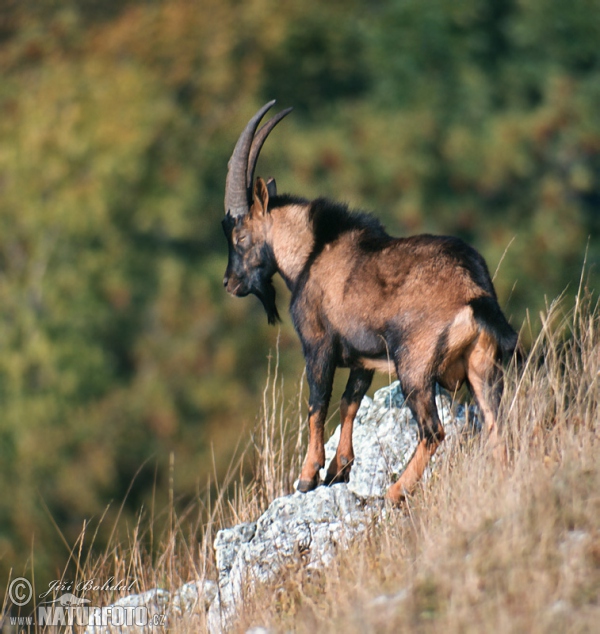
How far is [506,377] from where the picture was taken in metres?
6.16

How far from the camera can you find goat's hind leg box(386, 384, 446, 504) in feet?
20.7

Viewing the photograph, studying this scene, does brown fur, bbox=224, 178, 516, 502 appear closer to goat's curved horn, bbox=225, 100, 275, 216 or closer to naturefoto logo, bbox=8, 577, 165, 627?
goat's curved horn, bbox=225, 100, 275, 216

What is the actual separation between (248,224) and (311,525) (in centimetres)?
243

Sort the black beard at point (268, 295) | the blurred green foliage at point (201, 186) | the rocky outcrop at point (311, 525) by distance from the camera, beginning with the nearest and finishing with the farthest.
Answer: the rocky outcrop at point (311, 525), the black beard at point (268, 295), the blurred green foliage at point (201, 186)

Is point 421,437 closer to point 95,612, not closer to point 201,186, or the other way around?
point 95,612

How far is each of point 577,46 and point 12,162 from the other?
16.7 meters

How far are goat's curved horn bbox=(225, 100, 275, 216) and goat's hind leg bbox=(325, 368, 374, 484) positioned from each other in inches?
64.0

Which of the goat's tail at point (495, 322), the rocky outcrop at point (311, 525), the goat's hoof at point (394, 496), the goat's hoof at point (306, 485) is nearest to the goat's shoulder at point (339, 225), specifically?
the rocky outcrop at point (311, 525)

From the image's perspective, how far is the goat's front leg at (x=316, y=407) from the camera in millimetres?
7008

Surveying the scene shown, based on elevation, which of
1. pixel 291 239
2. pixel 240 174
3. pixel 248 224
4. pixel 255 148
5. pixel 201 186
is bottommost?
pixel 201 186

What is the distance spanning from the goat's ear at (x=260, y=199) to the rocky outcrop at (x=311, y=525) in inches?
65.2

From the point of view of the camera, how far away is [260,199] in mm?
7922

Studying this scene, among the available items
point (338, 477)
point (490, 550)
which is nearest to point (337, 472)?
point (338, 477)

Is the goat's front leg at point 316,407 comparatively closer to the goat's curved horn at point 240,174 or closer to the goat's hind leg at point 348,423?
the goat's hind leg at point 348,423
